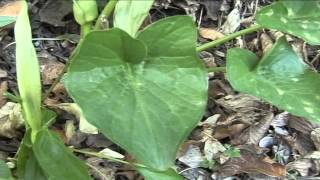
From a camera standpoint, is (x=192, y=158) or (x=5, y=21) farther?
(x=192, y=158)

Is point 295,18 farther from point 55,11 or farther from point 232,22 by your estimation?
point 55,11

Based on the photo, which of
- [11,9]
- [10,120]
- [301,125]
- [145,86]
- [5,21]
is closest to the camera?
[145,86]

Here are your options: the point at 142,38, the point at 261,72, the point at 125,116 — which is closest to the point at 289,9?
the point at 261,72

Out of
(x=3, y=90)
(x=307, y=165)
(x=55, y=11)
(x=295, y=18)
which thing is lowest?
(x=307, y=165)

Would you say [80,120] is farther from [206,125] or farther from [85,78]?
[85,78]

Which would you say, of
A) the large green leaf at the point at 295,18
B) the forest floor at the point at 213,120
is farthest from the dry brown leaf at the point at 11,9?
the large green leaf at the point at 295,18

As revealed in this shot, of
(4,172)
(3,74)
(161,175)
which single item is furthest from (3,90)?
(161,175)
